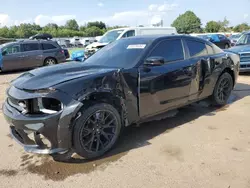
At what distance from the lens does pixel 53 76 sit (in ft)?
10.5

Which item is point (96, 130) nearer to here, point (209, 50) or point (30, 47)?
point (209, 50)

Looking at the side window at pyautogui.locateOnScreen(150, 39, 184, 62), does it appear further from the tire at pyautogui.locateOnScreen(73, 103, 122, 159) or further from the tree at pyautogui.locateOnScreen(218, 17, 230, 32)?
the tree at pyautogui.locateOnScreen(218, 17, 230, 32)

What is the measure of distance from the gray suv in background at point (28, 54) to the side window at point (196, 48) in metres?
9.94

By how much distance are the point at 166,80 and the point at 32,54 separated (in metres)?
10.4

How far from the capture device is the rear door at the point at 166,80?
3.67 m

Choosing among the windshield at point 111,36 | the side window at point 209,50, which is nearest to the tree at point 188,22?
the windshield at point 111,36

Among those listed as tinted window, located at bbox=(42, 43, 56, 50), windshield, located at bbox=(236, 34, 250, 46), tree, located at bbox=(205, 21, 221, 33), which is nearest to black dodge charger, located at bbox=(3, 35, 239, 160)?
windshield, located at bbox=(236, 34, 250, 46)

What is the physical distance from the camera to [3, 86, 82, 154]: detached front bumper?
2816mm

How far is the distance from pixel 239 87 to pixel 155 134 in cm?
441

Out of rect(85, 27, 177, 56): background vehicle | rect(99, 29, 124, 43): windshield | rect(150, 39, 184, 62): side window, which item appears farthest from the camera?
rect(99, 29, 124, 43): windshield

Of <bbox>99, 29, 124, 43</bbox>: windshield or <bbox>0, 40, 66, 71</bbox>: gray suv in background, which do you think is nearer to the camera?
<bbox>0, 40, 66, 71</bbox>: gray suv in background

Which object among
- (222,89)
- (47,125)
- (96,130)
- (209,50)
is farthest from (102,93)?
(222,89)

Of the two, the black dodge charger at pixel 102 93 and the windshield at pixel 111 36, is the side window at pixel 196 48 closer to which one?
the black dodge charger at pixel 102 93

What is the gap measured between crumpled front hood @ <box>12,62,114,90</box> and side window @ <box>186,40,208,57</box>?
1.86 meters
